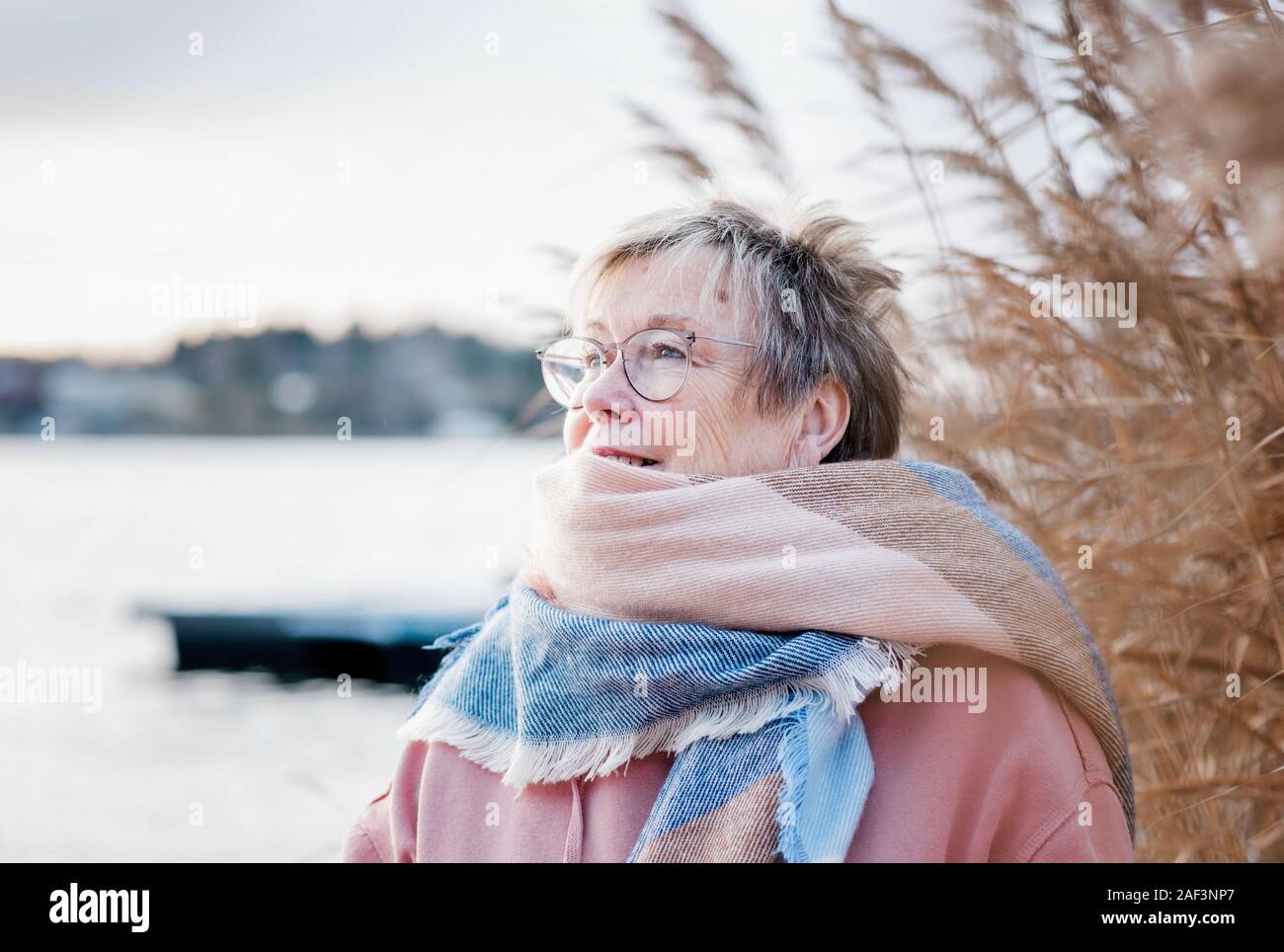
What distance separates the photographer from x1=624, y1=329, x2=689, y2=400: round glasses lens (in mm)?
1516

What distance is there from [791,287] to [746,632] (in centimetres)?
50

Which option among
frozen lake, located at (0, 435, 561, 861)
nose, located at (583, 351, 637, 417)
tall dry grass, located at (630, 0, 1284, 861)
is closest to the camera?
nose, located at (583, 351, 637, 417)

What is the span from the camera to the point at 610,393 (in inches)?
59.6

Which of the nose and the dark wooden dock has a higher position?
the nose

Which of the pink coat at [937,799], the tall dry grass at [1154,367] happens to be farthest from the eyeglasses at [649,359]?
the tall dry grass at [1154,367]

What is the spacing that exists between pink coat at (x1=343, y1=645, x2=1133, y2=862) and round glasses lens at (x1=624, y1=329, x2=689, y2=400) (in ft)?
1.61

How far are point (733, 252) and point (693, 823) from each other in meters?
0.77

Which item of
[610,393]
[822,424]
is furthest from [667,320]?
[822,424]

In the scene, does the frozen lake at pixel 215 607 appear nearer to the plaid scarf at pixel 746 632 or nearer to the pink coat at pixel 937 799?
the plaid scarf at pixel 746 632

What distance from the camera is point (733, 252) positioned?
156 centimetres

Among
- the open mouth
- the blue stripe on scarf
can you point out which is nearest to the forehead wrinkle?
the open mouth

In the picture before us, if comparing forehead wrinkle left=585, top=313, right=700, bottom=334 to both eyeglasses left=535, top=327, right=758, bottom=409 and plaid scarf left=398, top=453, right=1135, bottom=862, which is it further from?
plaid scarf left=398, top=453, right=1135, bottom=862
